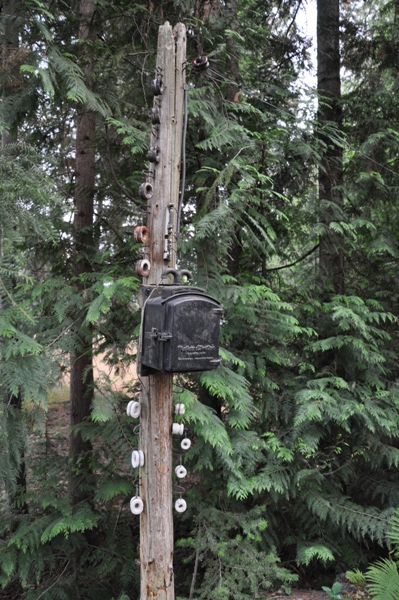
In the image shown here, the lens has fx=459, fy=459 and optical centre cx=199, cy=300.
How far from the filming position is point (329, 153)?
5895 mm

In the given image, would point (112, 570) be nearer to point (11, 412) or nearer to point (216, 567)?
point (216, 567)

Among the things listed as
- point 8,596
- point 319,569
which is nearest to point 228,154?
point 319,569

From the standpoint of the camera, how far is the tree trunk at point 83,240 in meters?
4.59

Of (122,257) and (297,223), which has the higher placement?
(297,223)

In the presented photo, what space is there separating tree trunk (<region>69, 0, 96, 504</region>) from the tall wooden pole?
61.6 inches

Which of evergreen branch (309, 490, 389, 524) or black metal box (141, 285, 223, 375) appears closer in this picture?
black metal box (141, 285, 223, 375)

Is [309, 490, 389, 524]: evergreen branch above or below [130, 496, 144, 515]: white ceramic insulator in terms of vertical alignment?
below

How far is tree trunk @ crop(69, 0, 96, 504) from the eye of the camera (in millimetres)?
4586

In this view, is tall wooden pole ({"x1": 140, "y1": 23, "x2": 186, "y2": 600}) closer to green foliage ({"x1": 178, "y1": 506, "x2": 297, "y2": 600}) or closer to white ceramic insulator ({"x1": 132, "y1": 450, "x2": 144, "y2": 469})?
white ceramic insulator ({"x1": 132, "y1": 450, "x2": 144, "y2": 469})

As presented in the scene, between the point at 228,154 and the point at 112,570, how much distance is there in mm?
4601

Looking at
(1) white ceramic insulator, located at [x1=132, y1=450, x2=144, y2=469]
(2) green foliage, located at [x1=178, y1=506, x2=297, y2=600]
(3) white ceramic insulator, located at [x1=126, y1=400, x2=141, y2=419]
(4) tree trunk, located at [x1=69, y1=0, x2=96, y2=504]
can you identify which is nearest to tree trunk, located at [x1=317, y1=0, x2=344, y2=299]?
(4) tree trunk, located at [x1=69, y1=0, x2=96, y2=504]

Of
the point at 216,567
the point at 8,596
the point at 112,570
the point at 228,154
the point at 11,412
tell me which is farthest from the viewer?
the point at 8,596

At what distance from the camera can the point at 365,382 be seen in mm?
5035

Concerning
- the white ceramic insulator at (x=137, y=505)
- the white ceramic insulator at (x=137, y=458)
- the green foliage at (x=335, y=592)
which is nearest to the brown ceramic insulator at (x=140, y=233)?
the white ceramic insulator at (x=137, y=458)
